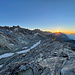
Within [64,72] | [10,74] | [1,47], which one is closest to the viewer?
[64,72]

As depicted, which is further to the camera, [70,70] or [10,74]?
[10,74]

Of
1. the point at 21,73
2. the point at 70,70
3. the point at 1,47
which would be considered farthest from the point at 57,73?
the point at 1,47

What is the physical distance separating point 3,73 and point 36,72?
9.74 ft

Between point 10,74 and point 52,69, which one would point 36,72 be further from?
point 10,74

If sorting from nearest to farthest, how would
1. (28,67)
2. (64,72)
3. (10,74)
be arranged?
1. (64,72)
2. (10,74)
3. (28,67)

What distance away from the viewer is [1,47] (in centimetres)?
2594

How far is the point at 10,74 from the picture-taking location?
569 centimetres

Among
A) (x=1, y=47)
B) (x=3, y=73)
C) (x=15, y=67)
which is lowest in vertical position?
(x=1, y=47)

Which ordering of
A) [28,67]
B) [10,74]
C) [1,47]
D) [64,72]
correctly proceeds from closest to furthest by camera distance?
[64,72] → [10,74] → [28,67] → [1,47]

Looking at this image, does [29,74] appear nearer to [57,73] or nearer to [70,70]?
[57,73]

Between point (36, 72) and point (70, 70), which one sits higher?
point (70, 70)

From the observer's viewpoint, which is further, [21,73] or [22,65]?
[22,65]

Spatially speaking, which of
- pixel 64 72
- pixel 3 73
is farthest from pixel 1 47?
pixel 64 72

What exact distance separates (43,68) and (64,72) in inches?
72.0
